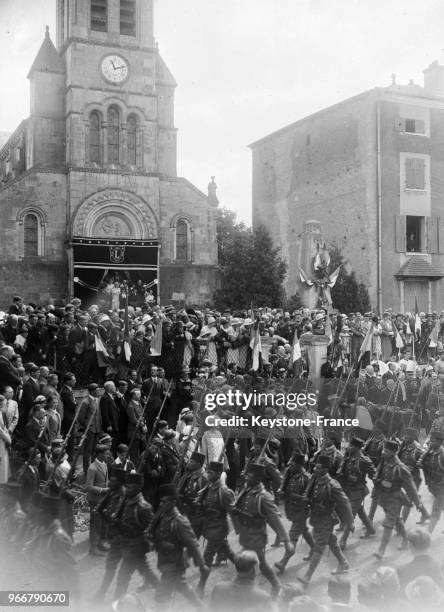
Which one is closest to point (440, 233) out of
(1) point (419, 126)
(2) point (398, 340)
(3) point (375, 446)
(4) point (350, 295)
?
(1) point (419, 126)

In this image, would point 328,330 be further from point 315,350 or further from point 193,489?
point 193,489

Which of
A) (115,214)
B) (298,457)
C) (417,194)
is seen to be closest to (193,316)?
(298,457)

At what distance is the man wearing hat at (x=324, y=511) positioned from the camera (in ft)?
32.5

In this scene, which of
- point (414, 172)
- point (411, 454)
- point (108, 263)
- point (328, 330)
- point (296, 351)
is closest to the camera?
point (411, 454)

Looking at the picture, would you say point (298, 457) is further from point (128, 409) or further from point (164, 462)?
point (128, 409)

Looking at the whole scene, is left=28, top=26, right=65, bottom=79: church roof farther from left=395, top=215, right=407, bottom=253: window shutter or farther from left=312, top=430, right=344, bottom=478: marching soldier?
left=312, top=430, right=344, bottom=478: marching soldier

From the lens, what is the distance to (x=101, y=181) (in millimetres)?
30328

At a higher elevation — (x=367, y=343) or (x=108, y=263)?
(x=108, y=263)

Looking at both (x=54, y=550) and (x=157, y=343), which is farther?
(x=157, y=343)

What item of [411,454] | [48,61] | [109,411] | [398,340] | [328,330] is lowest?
[411,454]

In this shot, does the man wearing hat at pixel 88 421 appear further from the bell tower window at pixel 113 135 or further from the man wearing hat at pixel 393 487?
the bell tower window at pixel 113 135

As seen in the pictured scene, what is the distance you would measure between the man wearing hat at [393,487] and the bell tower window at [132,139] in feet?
73.6

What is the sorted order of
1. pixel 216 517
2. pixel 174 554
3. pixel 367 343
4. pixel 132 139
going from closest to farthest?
1. pixel 174 554
2. pixel 216 517
3. pixel 367 343
4. pixel 132 139

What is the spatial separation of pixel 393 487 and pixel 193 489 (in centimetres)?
302
